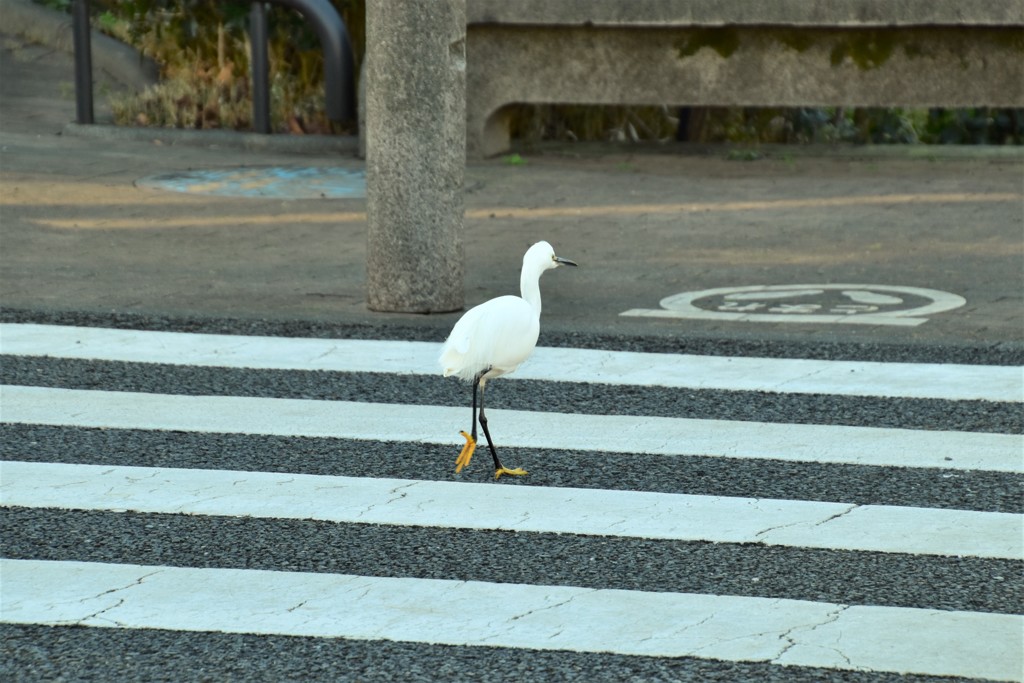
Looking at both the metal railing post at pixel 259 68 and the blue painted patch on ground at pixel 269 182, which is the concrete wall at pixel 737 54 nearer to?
the blue painted patch on ground at pixel 269 182

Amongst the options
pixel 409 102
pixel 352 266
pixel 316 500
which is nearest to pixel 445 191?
pixel 409 102

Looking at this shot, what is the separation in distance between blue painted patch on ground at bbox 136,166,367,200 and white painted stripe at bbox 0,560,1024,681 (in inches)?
283

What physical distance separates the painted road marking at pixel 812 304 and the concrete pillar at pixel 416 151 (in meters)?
0.97

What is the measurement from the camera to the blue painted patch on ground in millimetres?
11289

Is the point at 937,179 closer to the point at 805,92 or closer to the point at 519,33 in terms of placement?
the point at 805,92

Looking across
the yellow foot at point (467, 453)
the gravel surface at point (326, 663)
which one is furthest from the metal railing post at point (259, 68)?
the gravel surface at point (326, 663)

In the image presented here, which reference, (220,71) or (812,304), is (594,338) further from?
(220,71)

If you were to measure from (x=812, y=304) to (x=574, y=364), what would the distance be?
1.71 m

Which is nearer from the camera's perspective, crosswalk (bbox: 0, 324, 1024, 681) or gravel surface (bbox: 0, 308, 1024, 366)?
crosswalk (bbox: 0, 324, 1024, 681)

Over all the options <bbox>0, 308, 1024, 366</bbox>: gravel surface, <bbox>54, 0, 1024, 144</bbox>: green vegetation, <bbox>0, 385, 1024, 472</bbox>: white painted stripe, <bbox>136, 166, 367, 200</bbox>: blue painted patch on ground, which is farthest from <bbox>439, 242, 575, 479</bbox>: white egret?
<bbox>54, 0, 1024, 144</bbox>: green vegetation

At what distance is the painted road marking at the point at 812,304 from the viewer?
7.56m

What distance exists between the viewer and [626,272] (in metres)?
8.70

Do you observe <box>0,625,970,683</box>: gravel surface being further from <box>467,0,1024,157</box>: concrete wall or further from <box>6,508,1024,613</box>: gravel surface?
<box>467,0,1024,157</box>: concrete wall

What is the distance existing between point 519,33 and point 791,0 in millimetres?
2181
